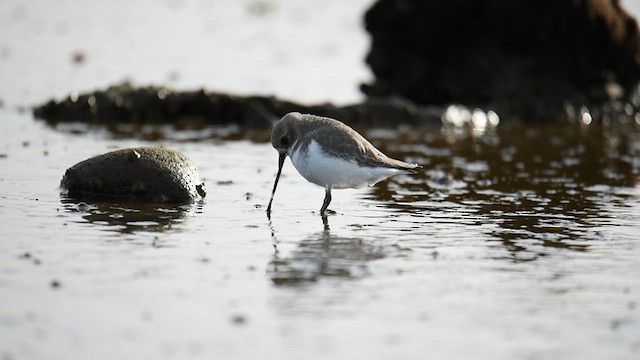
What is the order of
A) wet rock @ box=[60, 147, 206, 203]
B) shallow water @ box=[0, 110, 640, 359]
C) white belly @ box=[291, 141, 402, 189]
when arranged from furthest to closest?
wet rock @ box=[60, 147, 206, 203] → white belly @ box=[291, 141, 402, 189] → shallow water @ box=[0, 110, 640, 359]

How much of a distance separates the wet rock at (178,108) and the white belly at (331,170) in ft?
26.0

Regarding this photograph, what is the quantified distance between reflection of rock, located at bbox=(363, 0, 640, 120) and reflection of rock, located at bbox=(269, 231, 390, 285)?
12.4 meters

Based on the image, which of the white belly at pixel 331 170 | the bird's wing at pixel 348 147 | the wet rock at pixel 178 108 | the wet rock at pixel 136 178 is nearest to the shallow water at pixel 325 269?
the wet rock at pixel 136 178

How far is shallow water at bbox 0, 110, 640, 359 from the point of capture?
7.25m

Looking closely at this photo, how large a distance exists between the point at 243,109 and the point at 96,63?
23.2ft

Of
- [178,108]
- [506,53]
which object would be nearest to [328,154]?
[178,108]

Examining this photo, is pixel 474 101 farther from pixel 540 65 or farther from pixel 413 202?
pixel 413 202

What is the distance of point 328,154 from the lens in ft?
37.2

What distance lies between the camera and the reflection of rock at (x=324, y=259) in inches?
355

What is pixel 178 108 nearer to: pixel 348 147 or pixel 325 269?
pixel 348 147

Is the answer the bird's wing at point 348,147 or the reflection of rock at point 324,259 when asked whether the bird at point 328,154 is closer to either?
the bird's wing at point 348,147

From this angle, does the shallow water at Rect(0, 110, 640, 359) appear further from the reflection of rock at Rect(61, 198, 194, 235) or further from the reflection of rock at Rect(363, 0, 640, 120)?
the reflection of rock at Rect(363, 0, 640, 120)

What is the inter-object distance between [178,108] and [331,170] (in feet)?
30.2

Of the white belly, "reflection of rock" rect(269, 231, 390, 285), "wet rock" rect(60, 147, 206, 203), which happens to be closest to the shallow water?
"reflection of rock" rect(269, 231, 390, 285)
